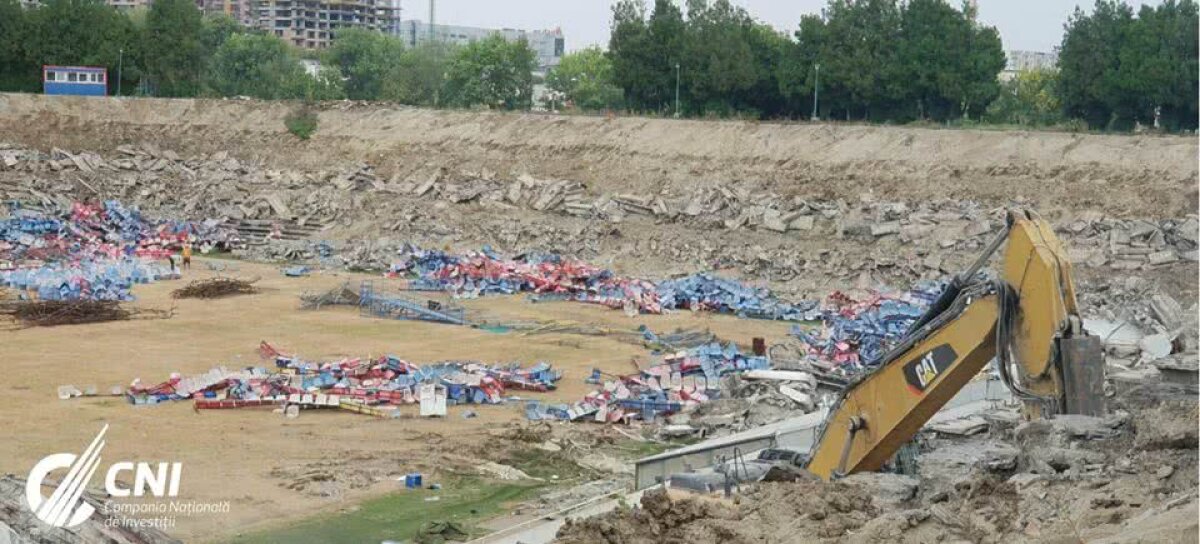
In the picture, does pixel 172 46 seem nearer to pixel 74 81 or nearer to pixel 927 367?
pixel 74 81

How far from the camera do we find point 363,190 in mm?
51781

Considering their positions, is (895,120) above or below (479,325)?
above

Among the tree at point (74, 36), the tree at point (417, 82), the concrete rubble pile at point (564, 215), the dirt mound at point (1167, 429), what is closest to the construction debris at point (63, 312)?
the concrete rubble pile at point (564, 215)

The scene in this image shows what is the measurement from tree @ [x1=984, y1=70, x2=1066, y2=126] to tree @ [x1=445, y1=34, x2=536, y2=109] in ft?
75.7

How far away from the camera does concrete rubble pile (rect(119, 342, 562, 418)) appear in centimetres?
2370

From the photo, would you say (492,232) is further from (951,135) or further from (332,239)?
(951,135)

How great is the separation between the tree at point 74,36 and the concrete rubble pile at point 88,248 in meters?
19.6

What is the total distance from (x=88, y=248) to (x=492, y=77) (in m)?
34.8

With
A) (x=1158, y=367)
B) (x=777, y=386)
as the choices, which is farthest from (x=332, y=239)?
(x=1158, y=367)

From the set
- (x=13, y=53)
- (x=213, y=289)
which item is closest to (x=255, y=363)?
(x=213, y=289)

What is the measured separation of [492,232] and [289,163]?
51.1 ft

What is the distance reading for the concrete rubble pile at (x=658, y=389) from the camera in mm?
23516

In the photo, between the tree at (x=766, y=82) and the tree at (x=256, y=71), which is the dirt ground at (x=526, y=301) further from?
the tree at (x=256, y=71)

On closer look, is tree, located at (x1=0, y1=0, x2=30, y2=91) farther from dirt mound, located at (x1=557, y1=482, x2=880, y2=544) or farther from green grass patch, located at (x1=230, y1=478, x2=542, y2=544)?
dirt mound, located at (x1=557, y1=482, x2=880, y2=544)
